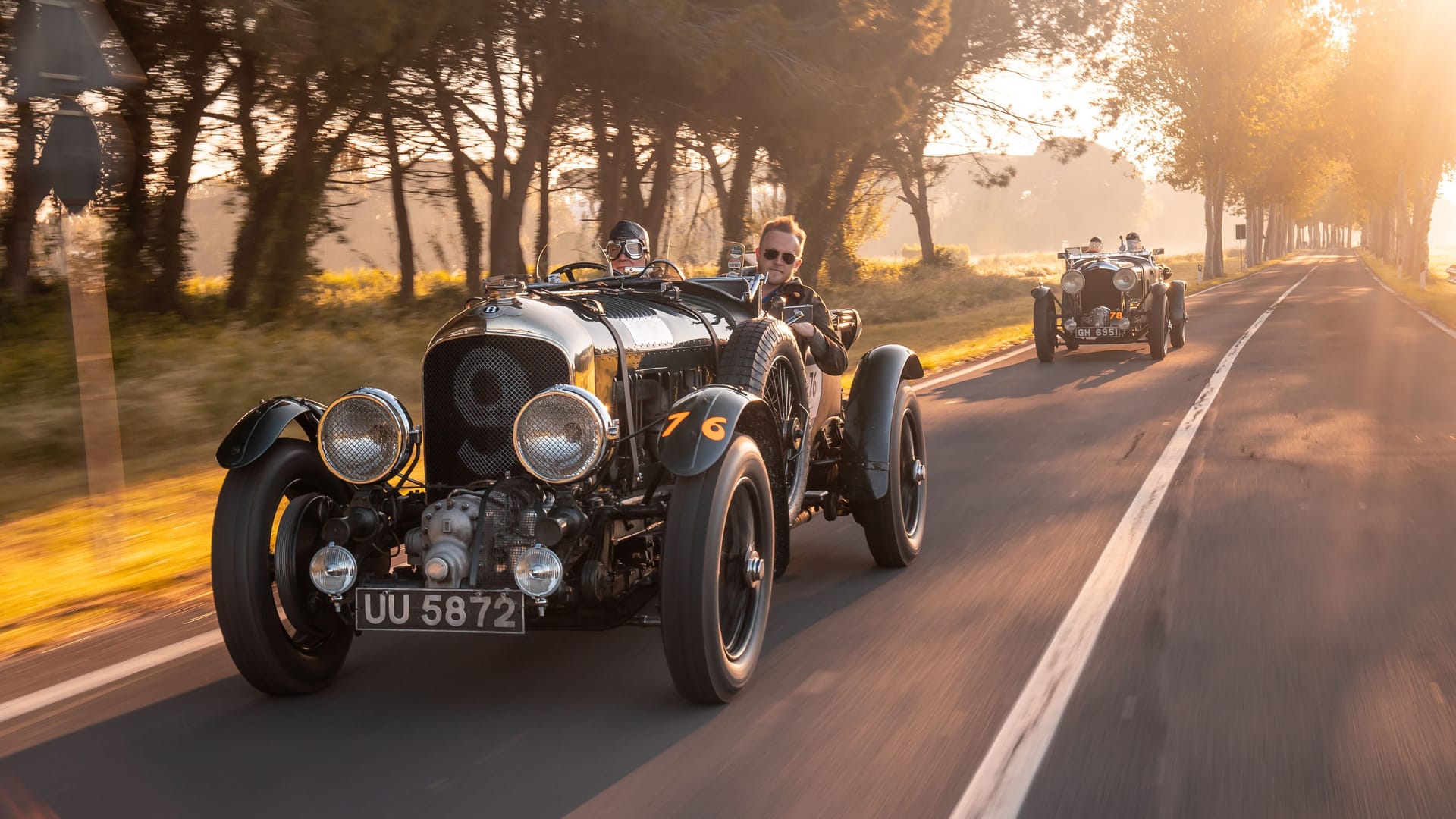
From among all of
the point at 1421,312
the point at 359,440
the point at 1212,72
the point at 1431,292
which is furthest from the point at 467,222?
the point at 1212,72

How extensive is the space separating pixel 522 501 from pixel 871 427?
228 centimetres

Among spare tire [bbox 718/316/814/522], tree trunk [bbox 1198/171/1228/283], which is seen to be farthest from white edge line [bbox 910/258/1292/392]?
tree trunk [bbox 1198/171/1228/283]

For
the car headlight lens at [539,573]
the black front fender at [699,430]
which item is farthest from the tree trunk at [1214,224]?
the car headlight lens at [539,573]

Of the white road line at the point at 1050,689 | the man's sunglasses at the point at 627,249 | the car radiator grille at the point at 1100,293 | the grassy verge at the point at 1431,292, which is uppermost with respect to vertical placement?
the man's sunglasses at the point at 627,249

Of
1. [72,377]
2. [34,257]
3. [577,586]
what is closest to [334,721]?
[577,586]

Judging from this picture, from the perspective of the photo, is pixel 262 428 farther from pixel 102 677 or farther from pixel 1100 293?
pixel 1100 293

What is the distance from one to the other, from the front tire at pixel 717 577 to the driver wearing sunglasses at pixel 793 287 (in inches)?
62.6

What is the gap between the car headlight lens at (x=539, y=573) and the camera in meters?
4.05

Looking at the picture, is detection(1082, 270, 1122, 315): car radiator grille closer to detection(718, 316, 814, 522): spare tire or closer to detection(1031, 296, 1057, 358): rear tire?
detection(1031, 296, 1057, 358): rear tire

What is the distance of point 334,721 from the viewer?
4.22 meters

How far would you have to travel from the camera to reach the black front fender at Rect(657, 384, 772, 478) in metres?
4.21

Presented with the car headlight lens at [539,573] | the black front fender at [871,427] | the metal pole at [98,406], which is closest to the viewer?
the car headlight lens at [539,573]

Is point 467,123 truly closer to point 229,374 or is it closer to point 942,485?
point 229,374

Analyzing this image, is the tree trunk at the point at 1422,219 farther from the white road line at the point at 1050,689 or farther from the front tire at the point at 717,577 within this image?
the front tire at the point at 717,577
